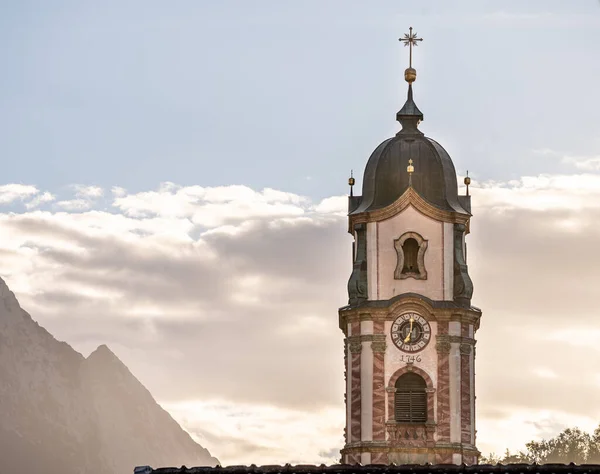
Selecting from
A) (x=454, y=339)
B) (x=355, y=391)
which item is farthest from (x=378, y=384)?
(x=454, y=339)

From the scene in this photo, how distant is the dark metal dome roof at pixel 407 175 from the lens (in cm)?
11431

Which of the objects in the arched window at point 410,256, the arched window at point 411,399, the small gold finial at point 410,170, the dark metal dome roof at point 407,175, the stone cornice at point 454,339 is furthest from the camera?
the dark metal dome roof at point 407,175

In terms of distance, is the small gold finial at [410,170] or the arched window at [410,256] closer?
the arched window at [410,256]

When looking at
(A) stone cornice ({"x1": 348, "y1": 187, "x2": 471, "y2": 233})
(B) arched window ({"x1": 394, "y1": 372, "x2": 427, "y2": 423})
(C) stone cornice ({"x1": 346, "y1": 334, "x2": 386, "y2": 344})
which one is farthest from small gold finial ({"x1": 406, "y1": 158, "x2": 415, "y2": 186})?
(B) arched window ({"x1": 394, "y1": 372, "x2": 427, "y2": 423})

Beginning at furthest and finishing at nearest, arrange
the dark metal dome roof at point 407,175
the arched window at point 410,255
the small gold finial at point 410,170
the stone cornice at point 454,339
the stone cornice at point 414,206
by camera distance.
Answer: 1. the dark metal dome roof at point 407,175
2. the small gold finial at point 410,170
3. the stone cornice at point 414,206
4. the arched window at point 410,255
5. the stone cornice at point 454,339

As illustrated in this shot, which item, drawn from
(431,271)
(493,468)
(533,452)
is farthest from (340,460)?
(533,452)

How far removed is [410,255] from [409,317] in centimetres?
380

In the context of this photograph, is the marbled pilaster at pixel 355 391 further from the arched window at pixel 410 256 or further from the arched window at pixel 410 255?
the arched window at pixel 410 255

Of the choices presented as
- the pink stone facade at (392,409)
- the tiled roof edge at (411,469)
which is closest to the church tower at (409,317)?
the pink stone facade at (392,409)

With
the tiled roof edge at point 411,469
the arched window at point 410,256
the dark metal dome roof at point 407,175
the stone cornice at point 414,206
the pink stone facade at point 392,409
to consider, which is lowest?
the tiled roof edge at point 411,469

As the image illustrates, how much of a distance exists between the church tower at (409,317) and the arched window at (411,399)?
0.17 feet

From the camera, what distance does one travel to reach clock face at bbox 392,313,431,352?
4387 inches

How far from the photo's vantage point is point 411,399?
111 metres

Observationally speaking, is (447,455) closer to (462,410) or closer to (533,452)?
(462,410)
